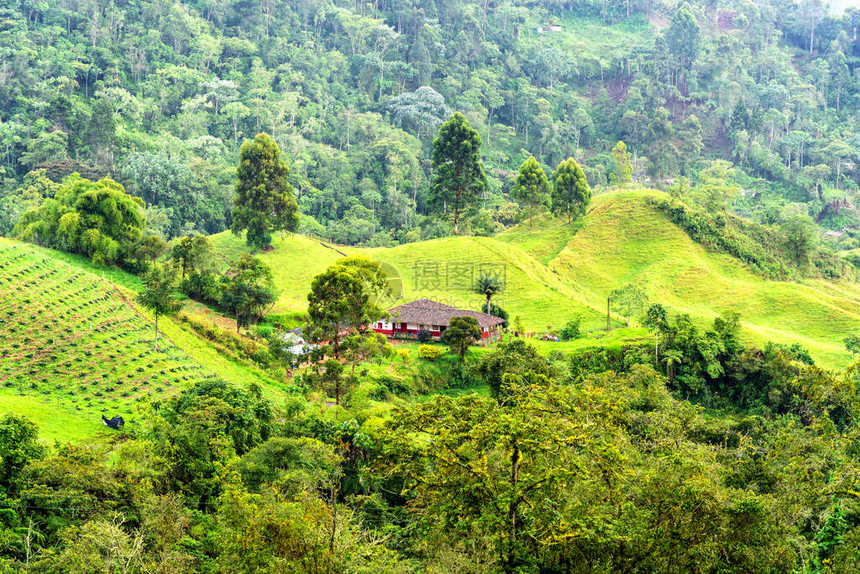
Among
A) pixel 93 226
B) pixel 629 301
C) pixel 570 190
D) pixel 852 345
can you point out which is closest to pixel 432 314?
pixel 629 301

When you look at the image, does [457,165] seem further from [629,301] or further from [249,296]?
[249,296]

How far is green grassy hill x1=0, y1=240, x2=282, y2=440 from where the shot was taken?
97.9ft

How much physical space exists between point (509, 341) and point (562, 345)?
17.1ft

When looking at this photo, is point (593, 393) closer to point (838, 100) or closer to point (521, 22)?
point (521, 22)

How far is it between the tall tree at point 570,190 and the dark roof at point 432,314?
893 inches

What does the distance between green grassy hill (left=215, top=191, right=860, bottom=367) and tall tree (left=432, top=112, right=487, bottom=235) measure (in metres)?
3.46

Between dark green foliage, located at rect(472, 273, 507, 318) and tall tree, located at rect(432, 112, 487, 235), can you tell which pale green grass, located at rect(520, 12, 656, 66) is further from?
dark green foliage, located at rect(472, 273, 507, 318)

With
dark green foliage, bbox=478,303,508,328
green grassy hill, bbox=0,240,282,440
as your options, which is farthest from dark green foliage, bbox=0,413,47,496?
dark green foliage, bbox=478,303,508,328

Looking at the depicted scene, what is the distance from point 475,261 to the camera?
57156 mm

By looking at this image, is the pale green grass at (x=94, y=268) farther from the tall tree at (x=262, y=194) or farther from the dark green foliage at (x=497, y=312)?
the dark green foliage at (x=497, y=312)

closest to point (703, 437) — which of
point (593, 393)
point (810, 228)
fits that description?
point (593, 393)

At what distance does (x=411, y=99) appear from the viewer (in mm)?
103875

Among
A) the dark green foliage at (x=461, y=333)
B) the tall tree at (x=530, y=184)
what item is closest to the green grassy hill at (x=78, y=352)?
the dark green foliage at (x=461, y=333)

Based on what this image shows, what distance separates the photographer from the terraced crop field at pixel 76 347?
3083 centimetres
